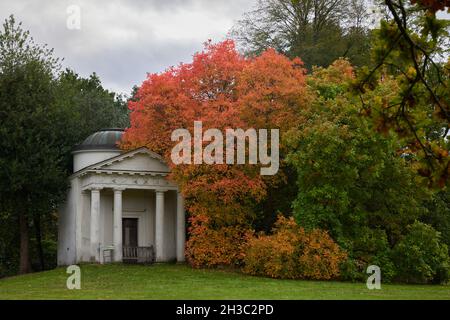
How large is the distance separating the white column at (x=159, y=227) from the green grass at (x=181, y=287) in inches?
133

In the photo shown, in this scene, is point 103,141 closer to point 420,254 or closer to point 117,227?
point 117,227

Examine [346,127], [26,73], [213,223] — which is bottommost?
[213,223]

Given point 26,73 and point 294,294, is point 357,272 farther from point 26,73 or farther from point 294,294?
point 26,73

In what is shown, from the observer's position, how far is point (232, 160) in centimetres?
3098

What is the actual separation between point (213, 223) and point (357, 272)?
25.3 ft

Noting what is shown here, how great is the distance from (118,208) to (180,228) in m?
3.60

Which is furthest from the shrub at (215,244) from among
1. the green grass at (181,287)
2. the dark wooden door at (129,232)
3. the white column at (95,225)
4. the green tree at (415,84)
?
the green tree at (415,84)

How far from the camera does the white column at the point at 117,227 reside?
34.3m

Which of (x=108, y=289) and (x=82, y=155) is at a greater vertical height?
(x=82, y=155)

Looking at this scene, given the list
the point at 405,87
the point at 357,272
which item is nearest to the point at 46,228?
the point at 357,272

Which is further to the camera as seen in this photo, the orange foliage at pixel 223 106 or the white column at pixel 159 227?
the white column at pixel 159 227

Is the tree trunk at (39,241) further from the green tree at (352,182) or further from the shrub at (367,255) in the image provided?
the shrub at (367,255)

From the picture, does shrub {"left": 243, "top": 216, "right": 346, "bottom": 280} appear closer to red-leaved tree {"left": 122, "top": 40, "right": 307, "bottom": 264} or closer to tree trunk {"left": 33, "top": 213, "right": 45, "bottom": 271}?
red-leaved tree {"left": 122, "top": 40, "right": 307, "bottom": 264}

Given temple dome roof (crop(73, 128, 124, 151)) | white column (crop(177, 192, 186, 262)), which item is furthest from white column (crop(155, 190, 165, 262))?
temple dome roof (crop(73, 128, 124, 151))
